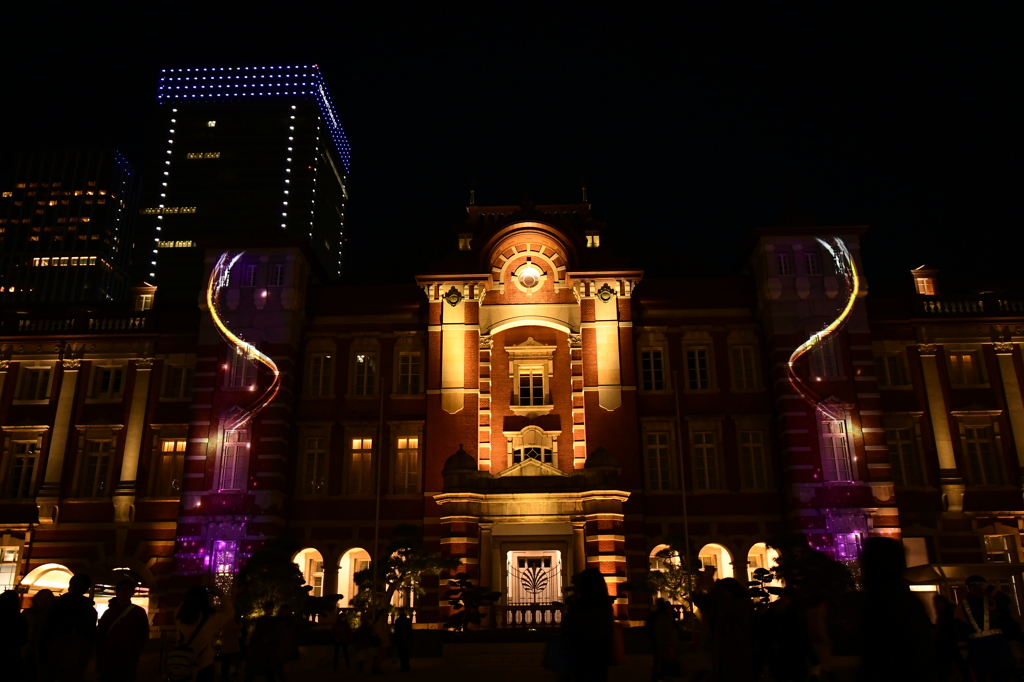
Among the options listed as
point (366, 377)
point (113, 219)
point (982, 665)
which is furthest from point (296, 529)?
point (113, 219)

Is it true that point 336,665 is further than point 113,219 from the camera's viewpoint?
No

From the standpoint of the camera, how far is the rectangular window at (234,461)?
102 feet

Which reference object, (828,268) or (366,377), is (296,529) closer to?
(366,377)

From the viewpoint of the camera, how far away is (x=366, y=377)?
3369 cm

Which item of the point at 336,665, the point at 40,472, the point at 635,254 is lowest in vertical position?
the point at 336,665

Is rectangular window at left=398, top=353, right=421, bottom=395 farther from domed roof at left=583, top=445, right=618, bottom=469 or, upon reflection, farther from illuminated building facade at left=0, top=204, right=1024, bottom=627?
domed roof at left=583, top=445, right=618, bottom=469

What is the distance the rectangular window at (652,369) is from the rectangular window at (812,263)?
6.09 m

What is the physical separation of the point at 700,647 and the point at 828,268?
2553 cm

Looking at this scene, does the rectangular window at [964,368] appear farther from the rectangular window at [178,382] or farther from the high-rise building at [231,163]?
the high-rise building at [231,163]

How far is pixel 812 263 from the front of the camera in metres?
33.1

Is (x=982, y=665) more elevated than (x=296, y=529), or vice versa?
(x=296, y=529)

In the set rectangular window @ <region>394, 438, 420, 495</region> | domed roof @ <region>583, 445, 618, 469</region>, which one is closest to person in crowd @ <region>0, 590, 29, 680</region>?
domed roof @ <region>583, 445, 618, 469</region>

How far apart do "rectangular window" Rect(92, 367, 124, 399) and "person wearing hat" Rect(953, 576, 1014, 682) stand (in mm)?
30553

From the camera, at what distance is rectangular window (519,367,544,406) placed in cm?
3244
